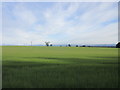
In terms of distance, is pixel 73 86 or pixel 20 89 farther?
pixel 73 86

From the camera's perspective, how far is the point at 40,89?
299 cm

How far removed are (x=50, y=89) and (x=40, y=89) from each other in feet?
0.86

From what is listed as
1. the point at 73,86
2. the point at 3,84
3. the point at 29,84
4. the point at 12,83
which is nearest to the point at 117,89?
the point at 73,86

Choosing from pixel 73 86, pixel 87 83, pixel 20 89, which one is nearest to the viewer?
pixel 20 89

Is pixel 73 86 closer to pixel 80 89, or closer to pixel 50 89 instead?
pixel 80 89

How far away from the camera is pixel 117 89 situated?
305 centimetres

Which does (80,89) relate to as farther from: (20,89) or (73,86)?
(20,89)

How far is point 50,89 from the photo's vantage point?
9.82ft

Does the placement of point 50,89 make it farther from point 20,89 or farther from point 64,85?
point 20,89

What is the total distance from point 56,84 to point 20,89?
3.20ft

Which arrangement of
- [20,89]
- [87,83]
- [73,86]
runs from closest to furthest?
[20,89] → [73,86] → [87,83]

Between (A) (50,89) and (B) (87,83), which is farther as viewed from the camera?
(B) (87,83)

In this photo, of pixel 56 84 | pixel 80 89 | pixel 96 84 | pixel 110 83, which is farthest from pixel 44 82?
pixel 110 83

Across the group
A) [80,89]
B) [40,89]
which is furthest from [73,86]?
[40,89]
